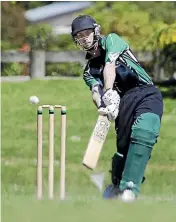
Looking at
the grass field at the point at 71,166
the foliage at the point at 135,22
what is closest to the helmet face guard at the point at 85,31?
the grass field at the point at 71,166

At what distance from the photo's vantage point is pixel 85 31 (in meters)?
6.79

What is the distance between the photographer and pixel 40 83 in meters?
20.3

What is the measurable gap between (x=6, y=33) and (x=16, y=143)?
57.3 ft

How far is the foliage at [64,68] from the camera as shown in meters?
22.5

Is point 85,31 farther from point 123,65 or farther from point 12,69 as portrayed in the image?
point 12,69

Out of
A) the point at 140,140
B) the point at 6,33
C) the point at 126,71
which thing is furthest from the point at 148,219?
the point at 6,33

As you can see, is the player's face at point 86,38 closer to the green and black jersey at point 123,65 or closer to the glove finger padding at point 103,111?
the green and black jersey at point 123,65

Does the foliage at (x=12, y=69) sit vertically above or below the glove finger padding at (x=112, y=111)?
below

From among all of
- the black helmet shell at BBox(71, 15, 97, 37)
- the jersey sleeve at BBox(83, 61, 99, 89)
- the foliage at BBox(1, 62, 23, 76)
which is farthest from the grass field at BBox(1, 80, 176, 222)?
the foliage at BBox(1, 62, 23, 76)

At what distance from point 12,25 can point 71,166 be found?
19464 mm

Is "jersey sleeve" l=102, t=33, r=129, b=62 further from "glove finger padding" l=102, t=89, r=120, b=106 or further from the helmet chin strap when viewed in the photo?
"glove finger padding" l=102, t=89, r=120, b=106

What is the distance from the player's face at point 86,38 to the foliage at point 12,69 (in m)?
14.9

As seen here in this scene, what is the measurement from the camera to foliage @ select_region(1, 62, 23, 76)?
21797 millimetres

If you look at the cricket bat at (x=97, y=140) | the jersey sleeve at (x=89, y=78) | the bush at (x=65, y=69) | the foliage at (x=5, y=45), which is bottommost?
the foliage at (x=5, y=45)
